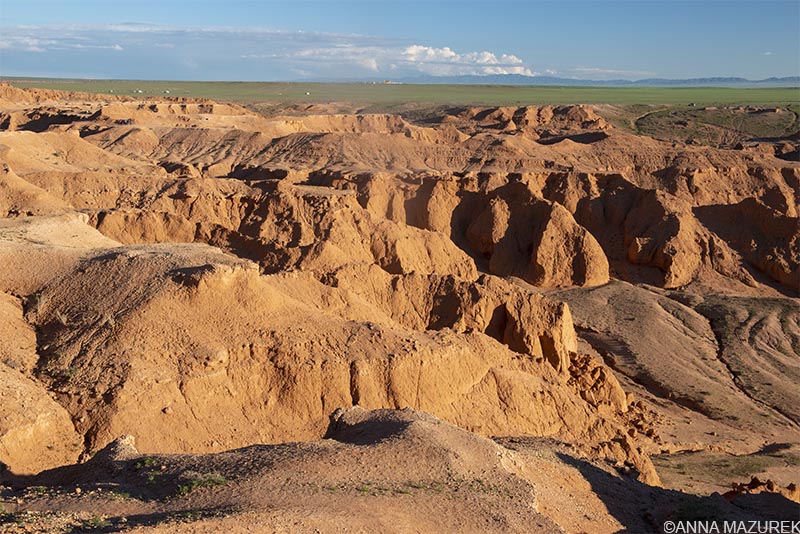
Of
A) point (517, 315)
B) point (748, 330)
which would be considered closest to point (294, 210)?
point (517, 315)

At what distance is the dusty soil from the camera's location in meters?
11.4

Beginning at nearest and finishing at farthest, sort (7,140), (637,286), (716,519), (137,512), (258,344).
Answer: (137,512) < (716,519) < (258,344) < (637,286) < (7,140)

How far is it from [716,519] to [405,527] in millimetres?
5172

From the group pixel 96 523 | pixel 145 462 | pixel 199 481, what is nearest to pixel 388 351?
pixel 145 462

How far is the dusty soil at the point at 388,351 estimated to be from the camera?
37.5 feet

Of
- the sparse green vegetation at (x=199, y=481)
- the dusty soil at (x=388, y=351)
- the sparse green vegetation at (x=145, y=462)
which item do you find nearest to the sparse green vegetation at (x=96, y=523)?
the dusty soil at (x=388, y=351)

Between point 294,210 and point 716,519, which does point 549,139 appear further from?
point 716,519

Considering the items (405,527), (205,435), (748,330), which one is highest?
(405,527)

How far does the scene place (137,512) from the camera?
9.69 meters

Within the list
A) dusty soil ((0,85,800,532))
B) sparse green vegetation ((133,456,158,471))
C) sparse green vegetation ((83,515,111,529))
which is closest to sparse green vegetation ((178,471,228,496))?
dusty soil ((0,85,800,532))

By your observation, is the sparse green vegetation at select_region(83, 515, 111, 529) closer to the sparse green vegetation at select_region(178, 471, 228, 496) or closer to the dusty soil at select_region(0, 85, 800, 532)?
the dusty soil at select_region(0, 85, 800, 532)

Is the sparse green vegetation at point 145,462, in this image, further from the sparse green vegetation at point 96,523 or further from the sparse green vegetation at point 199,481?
the sparse green vegetation at point 96,523

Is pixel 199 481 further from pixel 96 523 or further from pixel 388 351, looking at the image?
pixel 388 351

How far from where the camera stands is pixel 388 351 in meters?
17.3
